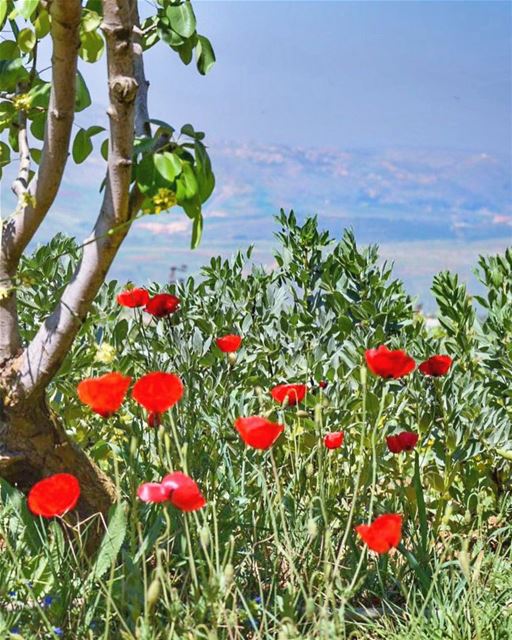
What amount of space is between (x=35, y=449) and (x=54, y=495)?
24.7 inches

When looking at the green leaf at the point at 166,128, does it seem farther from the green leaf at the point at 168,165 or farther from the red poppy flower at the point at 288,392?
the red poppy flower at the point at 288,392

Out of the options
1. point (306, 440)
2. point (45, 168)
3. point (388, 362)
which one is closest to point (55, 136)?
point (45, 168)

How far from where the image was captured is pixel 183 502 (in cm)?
188

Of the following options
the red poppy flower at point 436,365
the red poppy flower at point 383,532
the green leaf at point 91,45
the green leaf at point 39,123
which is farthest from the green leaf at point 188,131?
the red poppy flower at point 383,532

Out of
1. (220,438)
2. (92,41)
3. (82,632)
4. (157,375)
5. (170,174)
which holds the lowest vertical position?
(82,632)

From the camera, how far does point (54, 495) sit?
200 centimetres

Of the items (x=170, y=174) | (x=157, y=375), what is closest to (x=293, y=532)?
(x=157, y=375)

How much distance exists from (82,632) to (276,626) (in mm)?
476

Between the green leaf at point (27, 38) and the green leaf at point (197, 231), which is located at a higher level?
the green leaf at point (27, 38)

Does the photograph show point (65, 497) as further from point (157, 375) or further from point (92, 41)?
point (92, 41)

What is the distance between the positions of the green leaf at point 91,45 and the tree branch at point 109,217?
35cm

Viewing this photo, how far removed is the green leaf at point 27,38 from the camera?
275cm

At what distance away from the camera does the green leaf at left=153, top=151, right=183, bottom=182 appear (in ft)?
7.43

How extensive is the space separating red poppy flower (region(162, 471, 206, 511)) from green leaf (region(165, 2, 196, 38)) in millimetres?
1192
